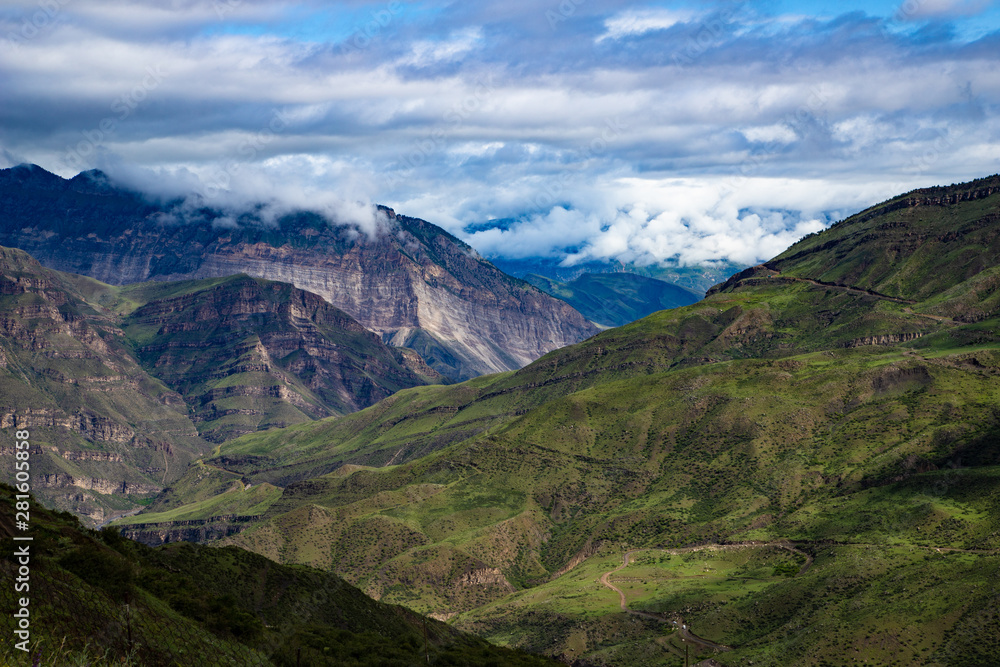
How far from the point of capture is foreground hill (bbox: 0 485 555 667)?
86562 mm

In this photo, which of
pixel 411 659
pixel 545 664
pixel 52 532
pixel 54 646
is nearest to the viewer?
pixel 54 646

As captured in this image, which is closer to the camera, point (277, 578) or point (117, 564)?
point (117, 564)

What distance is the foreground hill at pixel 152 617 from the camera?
284 ft

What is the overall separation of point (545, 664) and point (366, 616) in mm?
35976

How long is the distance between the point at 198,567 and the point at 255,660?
2963 inches

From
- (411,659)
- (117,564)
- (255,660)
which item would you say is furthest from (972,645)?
(117,564)

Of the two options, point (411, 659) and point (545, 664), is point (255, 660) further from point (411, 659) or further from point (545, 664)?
point (545, 664)

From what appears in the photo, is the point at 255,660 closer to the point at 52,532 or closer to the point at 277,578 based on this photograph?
the point at 52,532

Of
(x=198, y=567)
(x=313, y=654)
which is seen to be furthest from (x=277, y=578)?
(x=313, y=654)

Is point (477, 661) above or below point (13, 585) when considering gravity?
below

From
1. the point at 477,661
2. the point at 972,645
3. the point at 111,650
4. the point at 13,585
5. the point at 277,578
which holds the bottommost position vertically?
the point at 972,645

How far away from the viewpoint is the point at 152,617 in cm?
10288

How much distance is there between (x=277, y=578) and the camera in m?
197

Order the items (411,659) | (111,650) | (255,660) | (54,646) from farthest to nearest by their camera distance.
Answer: (411,659) < (255,660) < (111,650) < (54,646)
